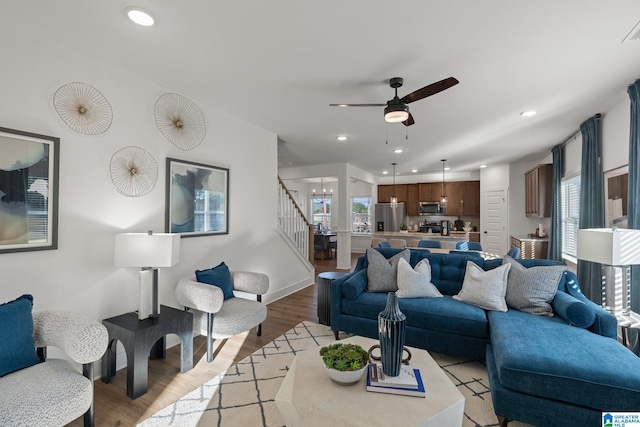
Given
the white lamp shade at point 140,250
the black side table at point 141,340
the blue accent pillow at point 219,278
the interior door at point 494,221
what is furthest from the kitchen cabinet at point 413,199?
the white lamp shade at point 140,250

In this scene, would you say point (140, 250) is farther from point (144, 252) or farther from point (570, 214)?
point (570, 214)

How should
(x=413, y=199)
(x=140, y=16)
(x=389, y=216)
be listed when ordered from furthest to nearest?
(x=413, y=199) → (x=389, y=216) → (x=140, y=16)

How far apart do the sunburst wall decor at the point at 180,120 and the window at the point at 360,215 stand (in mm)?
7585

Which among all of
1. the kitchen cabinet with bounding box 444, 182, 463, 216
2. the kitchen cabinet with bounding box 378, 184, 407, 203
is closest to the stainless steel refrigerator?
the kitchen cabinet with bounding box 378, 184, 407, 203

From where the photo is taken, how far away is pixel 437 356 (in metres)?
2.92

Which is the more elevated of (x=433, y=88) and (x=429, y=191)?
(x=433, y=88)

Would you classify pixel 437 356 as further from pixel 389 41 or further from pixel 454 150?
pixel 454 150

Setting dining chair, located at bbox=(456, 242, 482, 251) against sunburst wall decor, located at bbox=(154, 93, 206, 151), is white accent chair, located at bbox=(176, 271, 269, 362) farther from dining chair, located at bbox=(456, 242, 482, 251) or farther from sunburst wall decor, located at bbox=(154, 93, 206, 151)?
dining chair, located at bbox=(456, 242, 482, 251)

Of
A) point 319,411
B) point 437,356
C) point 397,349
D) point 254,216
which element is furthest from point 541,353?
point 254,216

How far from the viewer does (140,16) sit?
1921 mm

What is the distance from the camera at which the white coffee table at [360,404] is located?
1.44 metres

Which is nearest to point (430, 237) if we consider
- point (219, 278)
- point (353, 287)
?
point (353, 287)

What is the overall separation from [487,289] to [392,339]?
169cm

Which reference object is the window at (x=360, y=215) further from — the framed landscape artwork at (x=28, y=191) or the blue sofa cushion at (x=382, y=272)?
the framed landscape artwork at (x=28, y=191)
